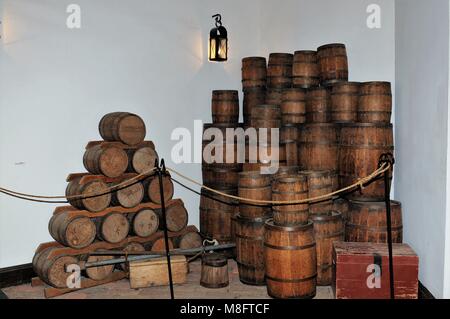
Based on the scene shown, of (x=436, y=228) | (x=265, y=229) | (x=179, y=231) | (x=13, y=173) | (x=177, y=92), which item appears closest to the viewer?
(x=436, y=228)

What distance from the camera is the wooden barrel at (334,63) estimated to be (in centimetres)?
585

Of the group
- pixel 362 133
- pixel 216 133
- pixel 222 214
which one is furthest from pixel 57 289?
pixel 362 133

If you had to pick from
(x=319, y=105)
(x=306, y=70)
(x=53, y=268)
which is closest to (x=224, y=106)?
(x=306, y=70)

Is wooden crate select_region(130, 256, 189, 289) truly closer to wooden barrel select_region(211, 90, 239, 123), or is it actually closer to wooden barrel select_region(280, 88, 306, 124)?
wooden barrel select_region(211, 90, 239, 123)

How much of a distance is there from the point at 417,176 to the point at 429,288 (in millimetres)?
1092

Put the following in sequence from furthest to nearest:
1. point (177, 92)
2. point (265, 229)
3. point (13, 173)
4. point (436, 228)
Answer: point (177, 92), point (13, 173), point (265, 229), point (436, 228)

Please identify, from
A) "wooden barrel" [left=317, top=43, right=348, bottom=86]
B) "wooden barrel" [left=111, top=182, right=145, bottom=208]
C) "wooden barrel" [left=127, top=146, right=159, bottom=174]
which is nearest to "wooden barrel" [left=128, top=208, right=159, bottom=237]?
"wooden barrel" [left=111, top=182, right=145, bottom=208]

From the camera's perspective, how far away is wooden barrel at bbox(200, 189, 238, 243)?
6219mm

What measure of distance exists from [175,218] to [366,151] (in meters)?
2.38

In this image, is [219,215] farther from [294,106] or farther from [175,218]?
[294,106]
